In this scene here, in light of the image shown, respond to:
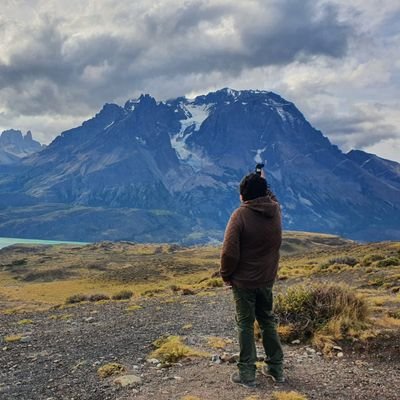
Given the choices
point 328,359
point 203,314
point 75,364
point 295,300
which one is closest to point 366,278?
point 203,314

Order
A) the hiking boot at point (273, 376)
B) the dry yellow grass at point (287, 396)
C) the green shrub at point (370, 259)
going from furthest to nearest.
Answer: the green shrub at point (370, 259)
the hiking boot at point (273, 376)
the dry yellow grass at point (287, 396)

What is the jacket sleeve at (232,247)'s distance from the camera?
807 centimetres

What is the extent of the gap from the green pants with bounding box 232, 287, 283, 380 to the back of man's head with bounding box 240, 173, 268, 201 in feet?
5.32

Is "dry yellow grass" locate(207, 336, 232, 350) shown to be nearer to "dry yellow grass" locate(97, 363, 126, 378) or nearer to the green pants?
"dry yellow grass" locate(97, 363, 126, 378)

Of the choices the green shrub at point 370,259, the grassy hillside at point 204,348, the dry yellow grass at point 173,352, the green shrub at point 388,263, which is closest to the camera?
the grassy hillside at point 204,348

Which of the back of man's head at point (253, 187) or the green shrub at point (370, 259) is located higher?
the back of man's head at point (253, 187)

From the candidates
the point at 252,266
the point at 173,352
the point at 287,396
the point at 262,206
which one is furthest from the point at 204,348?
the point at 262,206

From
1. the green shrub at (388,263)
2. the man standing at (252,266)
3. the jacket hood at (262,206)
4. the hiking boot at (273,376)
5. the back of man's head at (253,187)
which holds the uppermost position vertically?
the back of man's head at (253,187)

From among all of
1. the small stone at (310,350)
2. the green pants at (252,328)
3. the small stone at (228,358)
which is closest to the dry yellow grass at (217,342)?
the small stone at (228,358)

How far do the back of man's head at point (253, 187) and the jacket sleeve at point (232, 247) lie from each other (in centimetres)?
43

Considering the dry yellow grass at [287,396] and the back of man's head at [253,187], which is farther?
the back of man's head at [253,187]

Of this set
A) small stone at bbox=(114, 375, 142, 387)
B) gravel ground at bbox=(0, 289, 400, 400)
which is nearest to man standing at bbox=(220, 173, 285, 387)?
gravel ground at bbox=(0, 289, 400, 400)

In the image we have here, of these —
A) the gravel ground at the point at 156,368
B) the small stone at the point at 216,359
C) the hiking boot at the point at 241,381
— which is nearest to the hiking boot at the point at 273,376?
the gravel ground at the point at 156,368

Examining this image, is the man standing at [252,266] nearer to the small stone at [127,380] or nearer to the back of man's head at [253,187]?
the back of man's head at [253,187]
